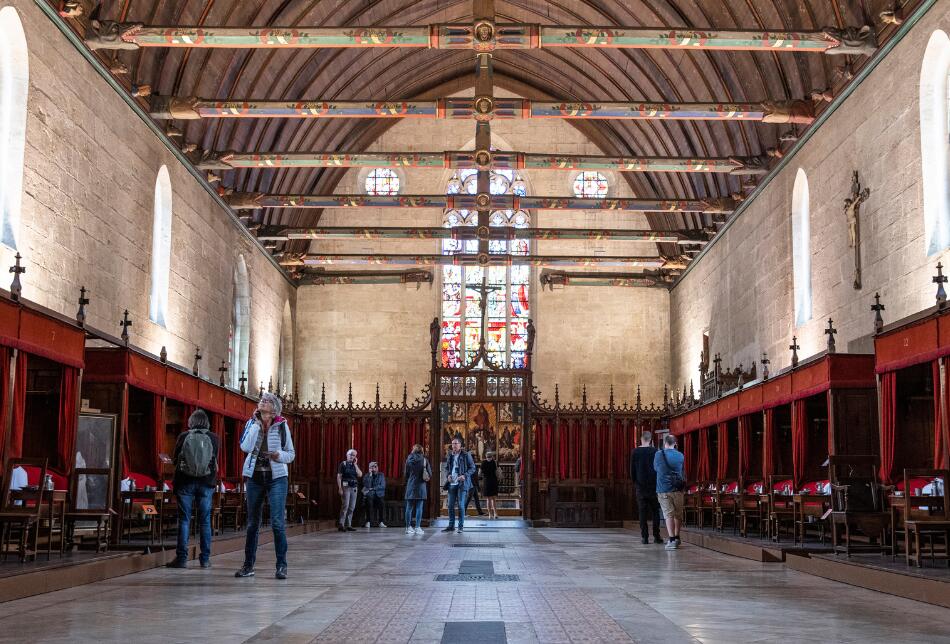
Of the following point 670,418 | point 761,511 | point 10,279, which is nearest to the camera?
point 10,279

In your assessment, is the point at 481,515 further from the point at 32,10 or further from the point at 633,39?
the point at 32,10

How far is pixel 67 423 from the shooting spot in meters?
10.4

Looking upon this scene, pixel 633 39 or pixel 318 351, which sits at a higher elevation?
pixel 633 39

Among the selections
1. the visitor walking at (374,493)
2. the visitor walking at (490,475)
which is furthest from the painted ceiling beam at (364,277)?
the visitor walking at (490,475)

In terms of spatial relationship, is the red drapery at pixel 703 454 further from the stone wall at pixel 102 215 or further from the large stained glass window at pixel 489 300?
the stone wall at pixel 102 215

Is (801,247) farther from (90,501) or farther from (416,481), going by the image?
(90,501)

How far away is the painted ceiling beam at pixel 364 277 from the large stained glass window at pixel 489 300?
0.82m

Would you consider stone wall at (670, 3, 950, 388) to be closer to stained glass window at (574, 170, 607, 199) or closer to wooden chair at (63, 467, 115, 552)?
stained glass window at (574, 170, 607, 199)

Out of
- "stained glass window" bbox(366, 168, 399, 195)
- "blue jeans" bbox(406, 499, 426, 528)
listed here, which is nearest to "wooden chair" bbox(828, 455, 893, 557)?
"blue jeans" bbox(406, 499, 426, 528)

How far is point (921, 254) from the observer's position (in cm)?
1245

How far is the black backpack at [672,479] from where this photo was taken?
12938 mm

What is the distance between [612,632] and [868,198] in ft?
34.3

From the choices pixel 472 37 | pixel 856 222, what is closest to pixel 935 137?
pixel 856 222

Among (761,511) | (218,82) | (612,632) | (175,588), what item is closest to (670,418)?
(761,511)
